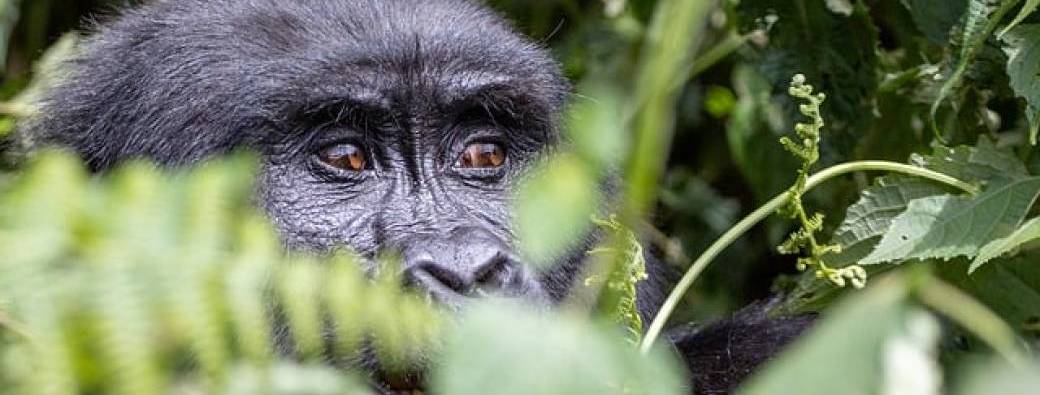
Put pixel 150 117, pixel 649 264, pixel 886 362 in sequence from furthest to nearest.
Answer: pixel 649 264 < pixel 150 117 < pixel 886 362

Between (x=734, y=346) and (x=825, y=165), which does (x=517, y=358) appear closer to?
(x=734, y=346)

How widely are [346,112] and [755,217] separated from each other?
990 millimetres

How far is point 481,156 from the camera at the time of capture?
3133 mm

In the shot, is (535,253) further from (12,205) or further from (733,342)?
(733,342)

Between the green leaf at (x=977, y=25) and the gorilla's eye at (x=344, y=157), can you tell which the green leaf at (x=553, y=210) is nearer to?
the green leaf at (x=977, y=25)

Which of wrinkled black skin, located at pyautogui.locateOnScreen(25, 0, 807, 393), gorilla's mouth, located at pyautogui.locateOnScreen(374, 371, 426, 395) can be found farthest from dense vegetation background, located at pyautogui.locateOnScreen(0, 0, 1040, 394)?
gorilla's mouth, located at pyautogui.locateOnScreen(374, 371, 426, 395)

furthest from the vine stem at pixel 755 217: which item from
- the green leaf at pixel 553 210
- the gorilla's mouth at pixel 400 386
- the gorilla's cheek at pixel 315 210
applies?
the gorilla's cheek at pixel 315 210

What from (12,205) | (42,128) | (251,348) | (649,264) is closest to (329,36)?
(42,128)

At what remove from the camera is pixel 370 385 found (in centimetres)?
241

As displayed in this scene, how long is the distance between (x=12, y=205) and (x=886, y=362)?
0.87 m

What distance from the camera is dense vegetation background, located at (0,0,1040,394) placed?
1124 millimetres

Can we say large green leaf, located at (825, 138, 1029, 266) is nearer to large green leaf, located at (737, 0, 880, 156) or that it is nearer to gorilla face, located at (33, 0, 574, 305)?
gorilla face, located at (33, 0, 574, 305)

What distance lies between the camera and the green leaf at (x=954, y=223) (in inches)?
97.8

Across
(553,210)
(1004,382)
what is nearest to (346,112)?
(553,210)
